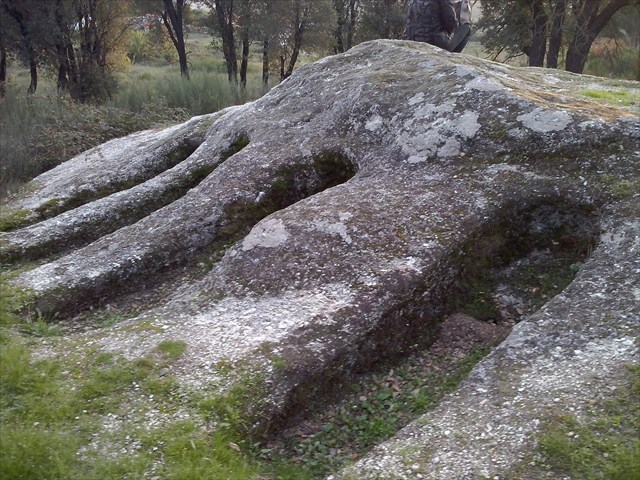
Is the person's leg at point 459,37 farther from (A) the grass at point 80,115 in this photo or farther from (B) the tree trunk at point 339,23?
(B) the tree trunk at point 339,23

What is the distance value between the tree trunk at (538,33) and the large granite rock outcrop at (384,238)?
11.8 m

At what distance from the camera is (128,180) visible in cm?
1105

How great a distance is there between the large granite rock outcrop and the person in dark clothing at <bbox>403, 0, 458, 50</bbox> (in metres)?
1.26

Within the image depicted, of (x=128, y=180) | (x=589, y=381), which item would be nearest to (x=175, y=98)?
(x=128, y=180)

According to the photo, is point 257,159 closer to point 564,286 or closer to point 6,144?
point 564,286

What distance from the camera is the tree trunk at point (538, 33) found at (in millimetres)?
20989

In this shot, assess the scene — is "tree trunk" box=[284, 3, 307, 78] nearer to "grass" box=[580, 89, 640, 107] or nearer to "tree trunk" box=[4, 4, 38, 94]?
"tree trunk" box=[4, 4, 38, 94]

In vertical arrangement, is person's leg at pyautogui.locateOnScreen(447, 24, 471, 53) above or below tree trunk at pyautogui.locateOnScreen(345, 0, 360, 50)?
below

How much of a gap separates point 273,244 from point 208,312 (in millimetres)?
1106

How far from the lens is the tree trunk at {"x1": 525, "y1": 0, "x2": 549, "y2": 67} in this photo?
2099cm

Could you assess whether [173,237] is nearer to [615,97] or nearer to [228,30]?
[615,97]

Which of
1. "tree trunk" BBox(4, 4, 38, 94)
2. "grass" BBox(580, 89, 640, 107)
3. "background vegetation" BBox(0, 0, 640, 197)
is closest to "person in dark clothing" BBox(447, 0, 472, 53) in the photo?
"grass" BBox(580, 89, 640, 107)

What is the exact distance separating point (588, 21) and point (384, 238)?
17282mm

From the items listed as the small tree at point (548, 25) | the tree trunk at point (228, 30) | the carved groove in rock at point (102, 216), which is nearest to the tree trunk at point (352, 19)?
the tree trunk at point (228, 30)
